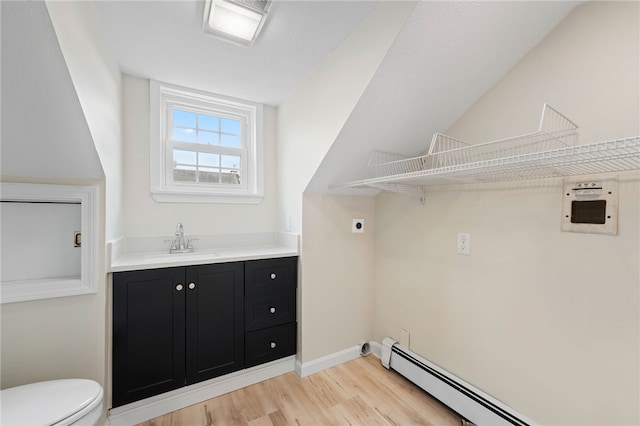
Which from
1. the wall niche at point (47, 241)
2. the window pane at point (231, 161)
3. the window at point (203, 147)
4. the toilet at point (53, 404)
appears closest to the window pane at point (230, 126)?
the window at point (203, 147)

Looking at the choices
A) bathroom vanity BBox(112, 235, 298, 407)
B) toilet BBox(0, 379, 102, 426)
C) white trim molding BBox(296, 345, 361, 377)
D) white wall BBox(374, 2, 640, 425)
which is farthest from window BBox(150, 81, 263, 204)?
white wall BBox(374, 2, 640, 425)

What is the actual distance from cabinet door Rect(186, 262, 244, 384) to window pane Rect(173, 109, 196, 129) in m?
1.24

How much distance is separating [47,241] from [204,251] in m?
0.87

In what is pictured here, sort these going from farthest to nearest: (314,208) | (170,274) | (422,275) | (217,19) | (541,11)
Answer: (314,208) → (422,275) → (170,274) → (217,19) → (541,11)

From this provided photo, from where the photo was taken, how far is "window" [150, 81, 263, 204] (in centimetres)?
201

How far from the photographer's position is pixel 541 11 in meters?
A: 1.22

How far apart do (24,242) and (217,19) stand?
5.04 feet

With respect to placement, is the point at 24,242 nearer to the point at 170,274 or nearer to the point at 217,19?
the point at 170,274

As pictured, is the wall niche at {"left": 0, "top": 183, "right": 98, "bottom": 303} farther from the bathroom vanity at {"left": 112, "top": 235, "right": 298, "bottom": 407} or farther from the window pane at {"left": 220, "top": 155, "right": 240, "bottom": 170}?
the window pane at {"left": 220, "top": 155, "right": 240, "bottom": 170}

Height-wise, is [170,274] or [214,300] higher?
Answer: [170,274]

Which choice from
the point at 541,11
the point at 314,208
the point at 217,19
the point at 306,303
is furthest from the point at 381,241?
the point at 217,19

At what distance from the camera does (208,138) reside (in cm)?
227

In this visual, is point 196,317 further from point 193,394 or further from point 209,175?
point 209,175

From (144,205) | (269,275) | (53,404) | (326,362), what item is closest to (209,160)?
(144,205)
